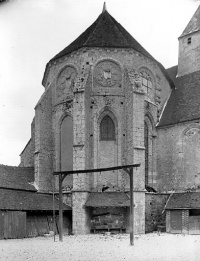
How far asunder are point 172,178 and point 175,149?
2.34 m

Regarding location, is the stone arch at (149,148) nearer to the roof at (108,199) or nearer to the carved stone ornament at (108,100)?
the carved stone ornament at (108,100)

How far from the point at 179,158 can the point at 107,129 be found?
6.27 m

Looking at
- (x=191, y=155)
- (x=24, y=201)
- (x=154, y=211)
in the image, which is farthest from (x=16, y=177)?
(x=191, y=155)

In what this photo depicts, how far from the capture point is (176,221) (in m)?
27.9

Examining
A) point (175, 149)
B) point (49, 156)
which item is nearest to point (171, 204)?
point (175, 149)

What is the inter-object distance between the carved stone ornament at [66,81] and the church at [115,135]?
83 millimetres

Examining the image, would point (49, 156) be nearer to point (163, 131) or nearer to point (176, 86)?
point (163, 131)

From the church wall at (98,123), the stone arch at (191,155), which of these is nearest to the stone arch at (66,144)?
the church wall at (98,123)

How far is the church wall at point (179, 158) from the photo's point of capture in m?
30.1

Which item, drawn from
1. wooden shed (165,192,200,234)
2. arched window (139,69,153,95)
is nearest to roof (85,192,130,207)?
wooden shed (165,192,200,234)

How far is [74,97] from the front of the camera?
28.9m

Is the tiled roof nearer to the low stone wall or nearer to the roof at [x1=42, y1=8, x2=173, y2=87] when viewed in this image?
the roof at [x1=42, y1=8, x2=173, y2=87]

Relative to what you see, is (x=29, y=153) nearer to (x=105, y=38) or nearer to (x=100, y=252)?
(x=105, y=38)

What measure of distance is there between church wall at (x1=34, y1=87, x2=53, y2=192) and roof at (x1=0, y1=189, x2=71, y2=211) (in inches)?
54.2
